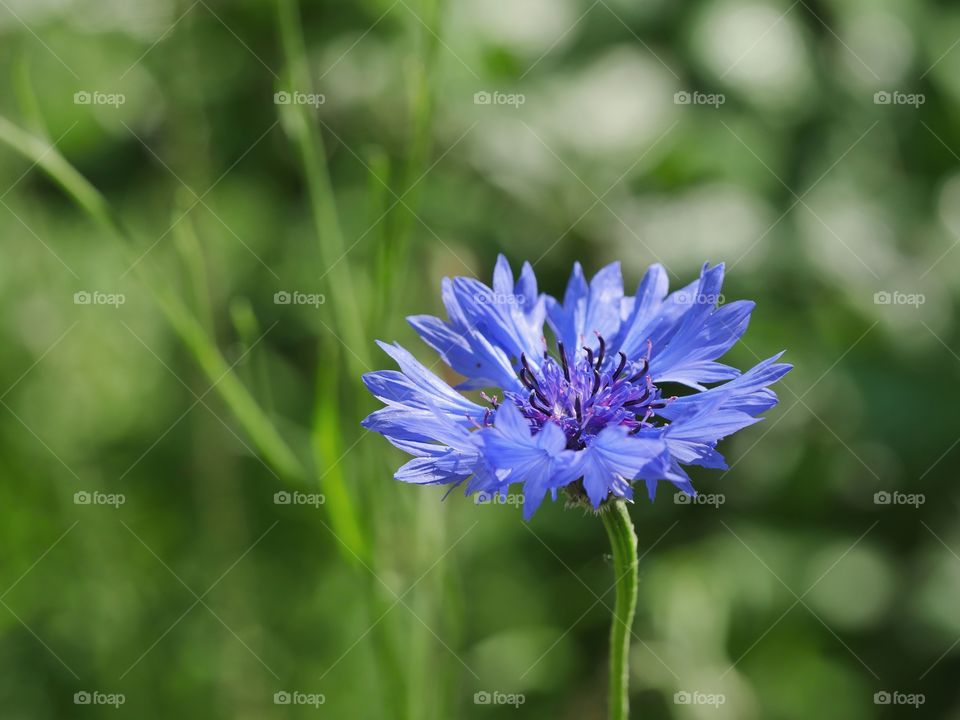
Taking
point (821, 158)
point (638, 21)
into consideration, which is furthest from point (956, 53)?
point (638, 21)

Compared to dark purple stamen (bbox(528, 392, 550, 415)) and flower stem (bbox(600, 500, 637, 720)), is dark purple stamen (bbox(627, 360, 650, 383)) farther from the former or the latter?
flower stem (bbox(600, 500, 637, 720))

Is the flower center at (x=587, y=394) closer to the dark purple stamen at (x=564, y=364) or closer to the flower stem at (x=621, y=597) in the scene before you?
the dark purple stamen at (x=564, y=364)

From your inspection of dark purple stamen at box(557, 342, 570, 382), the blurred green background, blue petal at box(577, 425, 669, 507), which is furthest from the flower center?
the blurred green background

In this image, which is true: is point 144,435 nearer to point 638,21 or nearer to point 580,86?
point 580,86

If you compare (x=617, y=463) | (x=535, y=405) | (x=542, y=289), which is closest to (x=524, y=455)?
(x=617, y=463)

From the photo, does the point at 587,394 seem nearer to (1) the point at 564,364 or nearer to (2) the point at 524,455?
(1) the point at 564,364

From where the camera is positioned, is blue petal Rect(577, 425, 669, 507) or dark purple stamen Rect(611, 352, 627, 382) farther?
dark purple stamen Rect(611, 352, 627, 382)

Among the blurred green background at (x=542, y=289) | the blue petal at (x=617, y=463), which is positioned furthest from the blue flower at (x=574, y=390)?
the blurred green background at (x=542, y=289)
